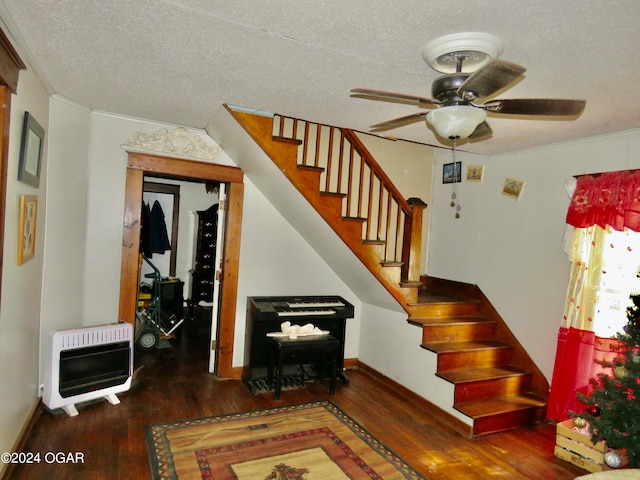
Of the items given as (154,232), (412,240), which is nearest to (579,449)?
(412,240)

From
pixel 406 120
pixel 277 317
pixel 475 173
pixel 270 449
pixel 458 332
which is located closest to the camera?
pixel 406 120

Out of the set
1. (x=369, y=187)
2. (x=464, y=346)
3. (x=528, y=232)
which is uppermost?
(x=369, y=187)

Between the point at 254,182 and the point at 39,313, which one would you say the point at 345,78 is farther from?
the point at 39,313

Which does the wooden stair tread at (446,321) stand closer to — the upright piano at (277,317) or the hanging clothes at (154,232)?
the upright piano at (277,317)

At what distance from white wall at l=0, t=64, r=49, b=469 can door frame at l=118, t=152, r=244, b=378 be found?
2.43 ft

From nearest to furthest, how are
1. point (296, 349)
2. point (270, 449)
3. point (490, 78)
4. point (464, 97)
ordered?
point (490, 78)
point (464, 97)
point (270, 449)
point (296, 349)

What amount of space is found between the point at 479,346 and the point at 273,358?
1951 mm

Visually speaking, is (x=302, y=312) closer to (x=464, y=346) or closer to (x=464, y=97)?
(x=464, y=346)

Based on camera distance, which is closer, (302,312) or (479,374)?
(479,374)

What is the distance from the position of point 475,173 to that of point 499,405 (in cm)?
233

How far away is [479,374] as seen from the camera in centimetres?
343

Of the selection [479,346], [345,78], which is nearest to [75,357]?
[345,78]

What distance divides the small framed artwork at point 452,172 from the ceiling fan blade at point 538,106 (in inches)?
108

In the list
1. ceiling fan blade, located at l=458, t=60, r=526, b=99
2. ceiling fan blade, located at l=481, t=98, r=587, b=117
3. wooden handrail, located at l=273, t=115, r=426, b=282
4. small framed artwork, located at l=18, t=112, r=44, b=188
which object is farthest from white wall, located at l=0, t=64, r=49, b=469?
ceiling fan blade, located at l=481, t=98, r=587, b=117
